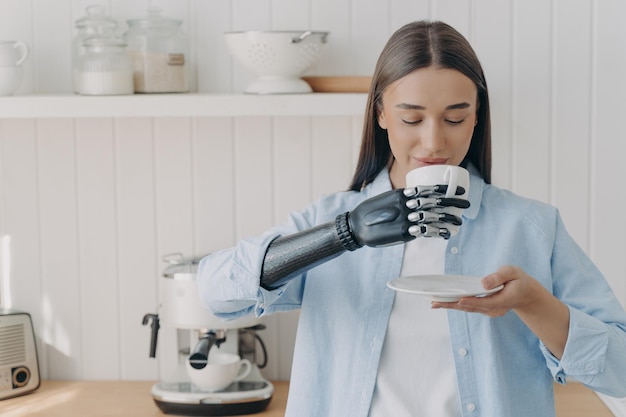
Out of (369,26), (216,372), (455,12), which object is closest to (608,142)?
(455,12)

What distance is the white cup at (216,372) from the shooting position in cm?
212

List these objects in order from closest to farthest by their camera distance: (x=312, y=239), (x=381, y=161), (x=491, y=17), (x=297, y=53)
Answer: (x=312, y=239) < (x=381, y=161) < (x=297, y=53) < (x=491, y=17)

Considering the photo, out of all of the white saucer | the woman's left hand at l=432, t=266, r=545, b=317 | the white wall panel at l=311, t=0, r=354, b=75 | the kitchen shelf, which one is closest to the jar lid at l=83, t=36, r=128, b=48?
the kitchen shelf

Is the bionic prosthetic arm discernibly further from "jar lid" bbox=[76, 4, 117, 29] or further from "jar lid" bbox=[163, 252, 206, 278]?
"jar lid" bbox=[76, 4, 117, 29]

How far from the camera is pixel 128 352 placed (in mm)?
2361

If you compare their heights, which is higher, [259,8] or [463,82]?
[259,8]

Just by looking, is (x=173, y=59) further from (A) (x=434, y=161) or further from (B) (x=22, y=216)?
(A) (x=434, y=161)

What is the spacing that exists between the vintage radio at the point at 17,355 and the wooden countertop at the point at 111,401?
25mm

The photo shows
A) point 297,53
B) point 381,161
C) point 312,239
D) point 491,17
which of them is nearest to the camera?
point 312,239

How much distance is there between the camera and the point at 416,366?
1426 mm

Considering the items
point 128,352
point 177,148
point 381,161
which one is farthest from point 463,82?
point 128,352

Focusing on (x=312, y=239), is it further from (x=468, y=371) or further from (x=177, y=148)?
(x=177, y=148)

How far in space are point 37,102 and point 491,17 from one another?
39.4 inches

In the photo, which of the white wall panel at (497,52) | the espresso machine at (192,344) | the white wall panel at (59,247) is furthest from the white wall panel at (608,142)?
the white wall panel at (59,247)
